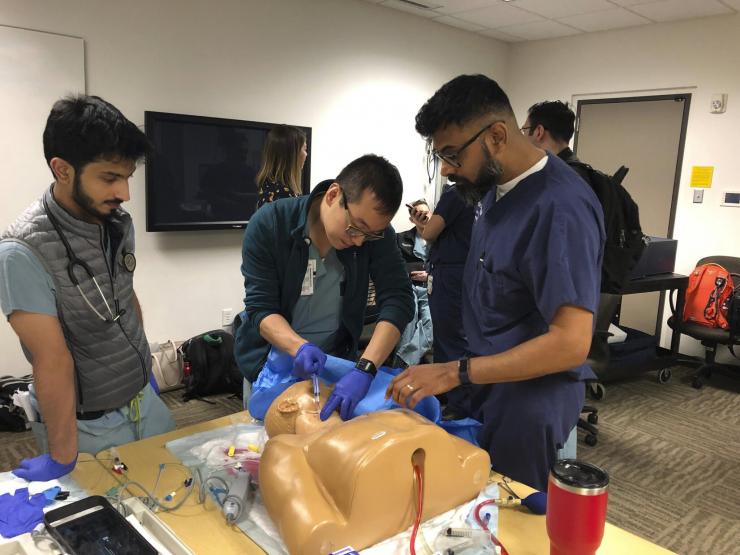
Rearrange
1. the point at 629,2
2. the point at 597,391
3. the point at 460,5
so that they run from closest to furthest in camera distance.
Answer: the point at 597,391 → the point at 629,2 → the point at 460,5

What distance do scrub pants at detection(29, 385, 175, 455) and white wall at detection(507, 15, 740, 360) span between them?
173 inches

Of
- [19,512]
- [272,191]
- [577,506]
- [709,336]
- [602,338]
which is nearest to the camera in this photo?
[577,506]

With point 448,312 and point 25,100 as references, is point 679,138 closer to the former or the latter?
point 448,312

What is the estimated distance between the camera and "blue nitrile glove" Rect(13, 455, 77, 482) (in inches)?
48.2

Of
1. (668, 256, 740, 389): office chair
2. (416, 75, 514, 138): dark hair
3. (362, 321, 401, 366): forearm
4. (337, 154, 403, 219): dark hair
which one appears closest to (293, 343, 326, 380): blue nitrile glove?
(362, 321, 401, 366): forearm

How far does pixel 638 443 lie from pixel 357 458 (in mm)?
2775

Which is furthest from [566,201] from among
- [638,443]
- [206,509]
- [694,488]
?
[638,443]

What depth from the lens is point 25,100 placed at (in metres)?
3.05

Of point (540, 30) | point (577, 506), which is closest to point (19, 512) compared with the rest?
point (577, 506)

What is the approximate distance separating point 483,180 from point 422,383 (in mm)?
496

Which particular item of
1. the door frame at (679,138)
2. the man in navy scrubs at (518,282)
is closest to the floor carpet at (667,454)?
the door frame at (679,138)

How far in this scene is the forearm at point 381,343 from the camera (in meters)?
1.55

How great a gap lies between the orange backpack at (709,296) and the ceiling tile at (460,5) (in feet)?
8.21

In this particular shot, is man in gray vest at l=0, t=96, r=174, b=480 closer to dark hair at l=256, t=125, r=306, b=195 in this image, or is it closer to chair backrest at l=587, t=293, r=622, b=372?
dark hair at l=256, t=125, r=306, b=195
